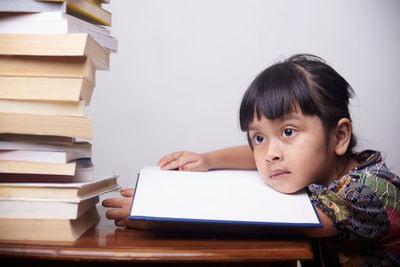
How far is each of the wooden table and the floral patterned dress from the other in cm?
12

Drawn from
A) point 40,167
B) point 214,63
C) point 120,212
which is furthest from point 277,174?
point 214,63

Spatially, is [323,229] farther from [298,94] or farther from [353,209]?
[298,94]

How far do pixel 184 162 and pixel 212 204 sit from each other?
0.34 m

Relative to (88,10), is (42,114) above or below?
below

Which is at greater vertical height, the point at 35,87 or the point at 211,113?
the point at 35,87

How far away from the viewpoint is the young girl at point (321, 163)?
68 centimetres

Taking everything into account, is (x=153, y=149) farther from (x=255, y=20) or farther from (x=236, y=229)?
(x=236, y=229)

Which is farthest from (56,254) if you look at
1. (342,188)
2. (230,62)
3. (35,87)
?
(230,62)

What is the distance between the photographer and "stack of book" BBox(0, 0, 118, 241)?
592mm

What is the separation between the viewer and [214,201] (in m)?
0.62

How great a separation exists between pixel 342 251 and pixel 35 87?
2.19 feet

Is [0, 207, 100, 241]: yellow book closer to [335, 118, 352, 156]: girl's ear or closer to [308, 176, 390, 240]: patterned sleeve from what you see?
[308, 176, 390, 240]: patterned sleeve

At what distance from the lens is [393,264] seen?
2.56 feet

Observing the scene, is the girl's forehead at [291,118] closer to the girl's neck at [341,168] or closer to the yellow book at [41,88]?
the girl's neck at [341,168]
